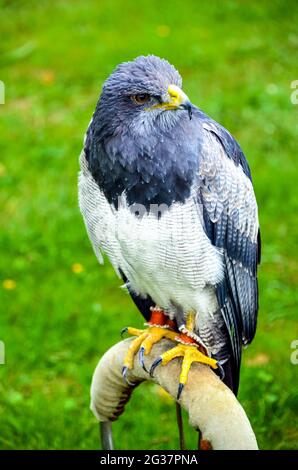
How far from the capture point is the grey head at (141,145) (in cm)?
327

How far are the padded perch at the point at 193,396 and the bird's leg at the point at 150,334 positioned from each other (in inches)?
1.0

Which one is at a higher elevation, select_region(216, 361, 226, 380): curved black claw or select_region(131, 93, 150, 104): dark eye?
select_region(131, 93, 150, 104): dark eye

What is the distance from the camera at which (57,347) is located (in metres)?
5.55

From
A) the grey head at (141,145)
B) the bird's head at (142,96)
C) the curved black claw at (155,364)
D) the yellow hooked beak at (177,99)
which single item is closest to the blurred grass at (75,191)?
the curved black claw at (155,364)

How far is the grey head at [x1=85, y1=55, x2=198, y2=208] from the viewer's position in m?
3.27

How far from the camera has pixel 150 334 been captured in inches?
148

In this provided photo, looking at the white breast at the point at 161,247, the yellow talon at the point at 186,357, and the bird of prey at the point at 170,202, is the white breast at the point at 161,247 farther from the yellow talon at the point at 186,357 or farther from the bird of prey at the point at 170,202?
the yellow talon at the point at 186,357

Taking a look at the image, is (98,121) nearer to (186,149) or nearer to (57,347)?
Result: (186,149)

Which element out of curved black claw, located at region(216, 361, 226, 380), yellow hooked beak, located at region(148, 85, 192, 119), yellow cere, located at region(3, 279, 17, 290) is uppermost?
yellow hooked beak, located at region(148, 85, 192, 119)

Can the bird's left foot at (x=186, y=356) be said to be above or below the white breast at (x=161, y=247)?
below

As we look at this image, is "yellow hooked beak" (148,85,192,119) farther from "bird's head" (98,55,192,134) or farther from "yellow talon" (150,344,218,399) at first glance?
"yellow talon" (150,344,218,399)

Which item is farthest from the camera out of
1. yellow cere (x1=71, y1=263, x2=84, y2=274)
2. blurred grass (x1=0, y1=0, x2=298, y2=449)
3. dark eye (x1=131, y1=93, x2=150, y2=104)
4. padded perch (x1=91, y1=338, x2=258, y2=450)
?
yellow cere (x1=71, y1=263, x2=84, y2=274)

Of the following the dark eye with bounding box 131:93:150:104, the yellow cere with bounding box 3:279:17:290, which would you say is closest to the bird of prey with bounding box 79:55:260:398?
the dark eye with bounding box 131:93:150:104
